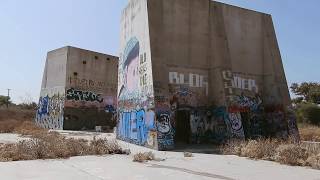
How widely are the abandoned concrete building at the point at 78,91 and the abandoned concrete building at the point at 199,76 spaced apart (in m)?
14.6

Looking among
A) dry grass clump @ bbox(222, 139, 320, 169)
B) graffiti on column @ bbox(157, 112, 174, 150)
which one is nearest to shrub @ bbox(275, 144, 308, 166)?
dry grass clump @ bbox(222, 139, 320, 169)

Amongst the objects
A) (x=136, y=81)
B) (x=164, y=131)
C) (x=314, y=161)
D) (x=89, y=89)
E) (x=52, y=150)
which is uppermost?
(x=89, y=89)

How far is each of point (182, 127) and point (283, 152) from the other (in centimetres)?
924

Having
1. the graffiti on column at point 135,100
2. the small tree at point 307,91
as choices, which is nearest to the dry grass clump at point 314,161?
the graffiti on column at point 135,100

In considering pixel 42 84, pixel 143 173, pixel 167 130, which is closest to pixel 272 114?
pixel 167 130

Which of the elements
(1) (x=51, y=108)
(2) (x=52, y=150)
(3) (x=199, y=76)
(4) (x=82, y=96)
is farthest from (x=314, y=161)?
(1) (x=51, y=108)

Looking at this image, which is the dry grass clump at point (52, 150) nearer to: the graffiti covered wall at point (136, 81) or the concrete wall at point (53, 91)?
the graffiti covered wall at point (136, 81)

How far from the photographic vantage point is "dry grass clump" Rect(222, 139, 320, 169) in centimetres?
1259

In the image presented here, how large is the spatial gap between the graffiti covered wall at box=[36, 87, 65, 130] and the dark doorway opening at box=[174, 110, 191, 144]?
59.7ft

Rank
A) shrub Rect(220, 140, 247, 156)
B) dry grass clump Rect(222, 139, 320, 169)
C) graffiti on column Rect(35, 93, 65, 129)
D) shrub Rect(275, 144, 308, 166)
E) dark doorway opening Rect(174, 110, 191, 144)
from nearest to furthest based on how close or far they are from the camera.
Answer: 1. dry grass clump Rect(222, 139, 320, 169)
2. shrub Rect(275, 144, 308, 166)
3. shrub Rect(220, 140, 247, 156)
4. dark doorway opening Rect(174, 110, 191, 144)
5. graffiti on column Rect(35, 93, 65, 129)

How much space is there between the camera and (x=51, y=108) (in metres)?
38.8

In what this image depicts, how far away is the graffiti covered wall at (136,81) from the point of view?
1884 centimetres

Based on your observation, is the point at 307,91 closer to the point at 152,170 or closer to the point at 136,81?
the point at 136,81

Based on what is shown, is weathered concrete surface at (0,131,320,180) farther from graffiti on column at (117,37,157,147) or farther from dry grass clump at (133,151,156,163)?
graffiti on column at (117,37,157,147)
